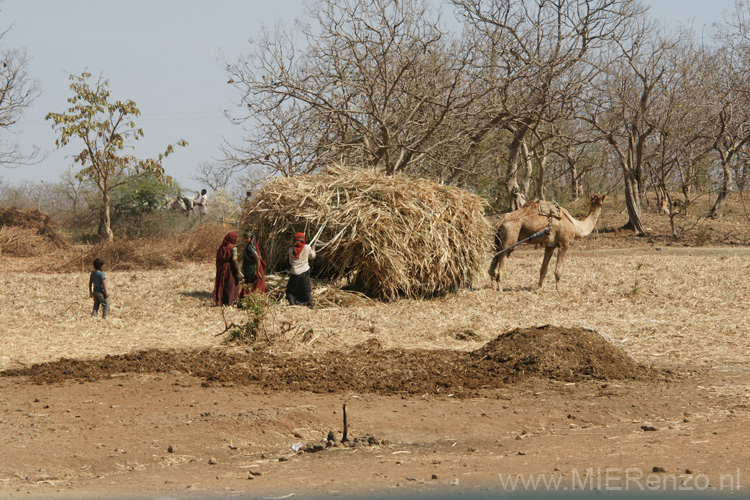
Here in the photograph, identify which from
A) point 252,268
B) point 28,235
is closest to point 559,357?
point 252,268

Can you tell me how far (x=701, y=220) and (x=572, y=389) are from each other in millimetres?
22477

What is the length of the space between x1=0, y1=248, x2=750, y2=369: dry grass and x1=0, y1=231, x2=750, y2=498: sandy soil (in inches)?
2.3

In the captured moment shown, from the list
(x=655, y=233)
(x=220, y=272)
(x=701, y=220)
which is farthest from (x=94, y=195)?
(x=701, y=220)

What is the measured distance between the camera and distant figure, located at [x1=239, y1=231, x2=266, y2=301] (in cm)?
1234

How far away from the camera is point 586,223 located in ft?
47.1

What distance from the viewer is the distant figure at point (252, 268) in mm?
12342

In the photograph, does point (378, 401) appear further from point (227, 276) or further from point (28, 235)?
point (28, 235)

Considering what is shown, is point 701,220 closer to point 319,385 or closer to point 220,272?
point 220,272

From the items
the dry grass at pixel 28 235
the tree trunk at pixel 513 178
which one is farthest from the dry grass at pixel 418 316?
the tree trunk at pixel 513 178

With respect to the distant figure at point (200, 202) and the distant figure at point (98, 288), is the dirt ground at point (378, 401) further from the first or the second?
the distant figure at point (200, 202)

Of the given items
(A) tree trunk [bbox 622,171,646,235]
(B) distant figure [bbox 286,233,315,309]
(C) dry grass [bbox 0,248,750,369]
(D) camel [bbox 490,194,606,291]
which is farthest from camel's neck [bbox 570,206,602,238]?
(A) tree trunk [bbox 622,171,646,235]

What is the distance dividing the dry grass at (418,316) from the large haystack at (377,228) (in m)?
0.50

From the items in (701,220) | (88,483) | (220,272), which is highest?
(701,220)

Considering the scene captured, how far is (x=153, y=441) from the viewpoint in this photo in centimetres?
568
